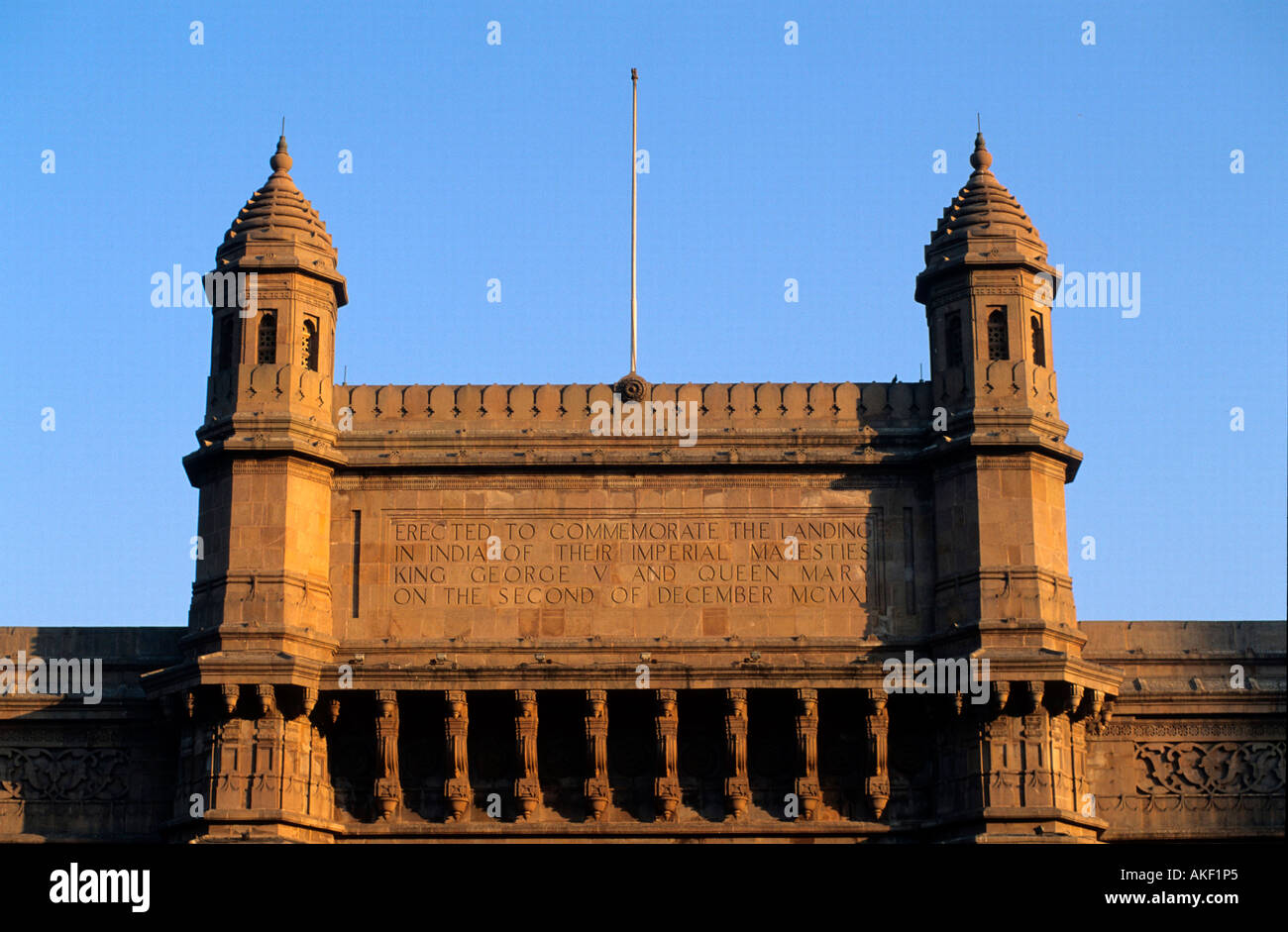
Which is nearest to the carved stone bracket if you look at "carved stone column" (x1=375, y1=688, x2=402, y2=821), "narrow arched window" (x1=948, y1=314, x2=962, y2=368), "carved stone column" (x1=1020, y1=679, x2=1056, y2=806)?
"carved stone column" (x1=375, y1=688, x2=402, y2=821)

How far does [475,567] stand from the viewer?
4475 centimetres

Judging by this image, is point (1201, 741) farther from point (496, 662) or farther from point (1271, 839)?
point (496, 662)

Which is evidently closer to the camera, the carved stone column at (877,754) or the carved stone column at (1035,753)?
the carved stone column at (1035,753)

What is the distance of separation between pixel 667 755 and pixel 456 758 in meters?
3.70

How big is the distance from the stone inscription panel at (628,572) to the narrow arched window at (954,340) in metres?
3.28

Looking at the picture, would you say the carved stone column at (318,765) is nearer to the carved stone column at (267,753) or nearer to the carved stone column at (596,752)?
the carved stone column at (267,753)

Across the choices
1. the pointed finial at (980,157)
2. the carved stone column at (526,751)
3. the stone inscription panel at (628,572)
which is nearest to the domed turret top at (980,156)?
the pointed finial at (980,157)

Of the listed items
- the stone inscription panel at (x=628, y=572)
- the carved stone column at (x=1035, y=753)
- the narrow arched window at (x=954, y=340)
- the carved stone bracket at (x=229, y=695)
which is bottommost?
the carved stone column at (x=1035, y=753)

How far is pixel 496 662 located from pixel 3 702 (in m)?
9.25

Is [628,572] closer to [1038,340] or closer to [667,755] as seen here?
[667,755]

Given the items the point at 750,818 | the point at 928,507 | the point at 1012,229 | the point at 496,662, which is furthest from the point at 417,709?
the point at 1012,229

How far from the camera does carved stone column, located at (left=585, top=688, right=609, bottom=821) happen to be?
42906mm

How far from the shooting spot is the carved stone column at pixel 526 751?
141ft
